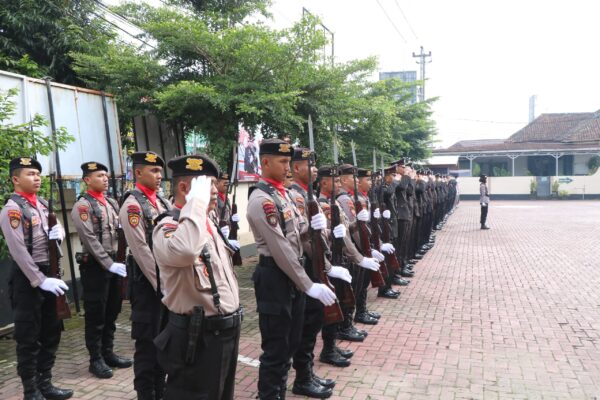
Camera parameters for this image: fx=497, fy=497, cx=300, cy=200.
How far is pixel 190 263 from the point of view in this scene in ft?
8.02

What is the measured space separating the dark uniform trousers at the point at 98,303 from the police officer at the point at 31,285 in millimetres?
459

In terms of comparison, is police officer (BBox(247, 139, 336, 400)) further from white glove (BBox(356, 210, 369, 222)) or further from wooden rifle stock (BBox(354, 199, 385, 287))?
white glove (BBox(356, 210, 369, 222))

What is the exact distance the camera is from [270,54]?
677 cm

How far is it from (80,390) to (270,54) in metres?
4.64

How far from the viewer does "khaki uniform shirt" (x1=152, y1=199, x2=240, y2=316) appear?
242cm

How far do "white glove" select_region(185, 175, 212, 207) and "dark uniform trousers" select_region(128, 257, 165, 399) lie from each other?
1.50 metres

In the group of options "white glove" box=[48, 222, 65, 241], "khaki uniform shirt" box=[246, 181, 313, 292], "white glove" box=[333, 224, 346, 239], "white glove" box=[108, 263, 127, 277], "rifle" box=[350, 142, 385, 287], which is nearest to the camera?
"khaki uniform shirt" box=[246, 181, 313, 292]

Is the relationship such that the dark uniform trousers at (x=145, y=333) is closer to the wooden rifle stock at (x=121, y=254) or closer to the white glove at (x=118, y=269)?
the white glove at (x=118, y=269)

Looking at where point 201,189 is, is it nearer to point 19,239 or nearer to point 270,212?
point 270,212

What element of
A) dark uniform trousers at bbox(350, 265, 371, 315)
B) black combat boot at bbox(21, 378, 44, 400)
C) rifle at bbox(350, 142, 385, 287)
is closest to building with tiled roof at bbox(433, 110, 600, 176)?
dark uniform trousers at bbox(350, 265, 371, 315)

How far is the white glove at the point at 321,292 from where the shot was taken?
3606mm

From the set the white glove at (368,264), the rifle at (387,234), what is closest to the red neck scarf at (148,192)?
the white glove at (368,264)

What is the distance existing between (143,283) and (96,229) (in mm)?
1251

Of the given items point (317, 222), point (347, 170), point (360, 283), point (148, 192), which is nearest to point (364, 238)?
point (360, 283)
